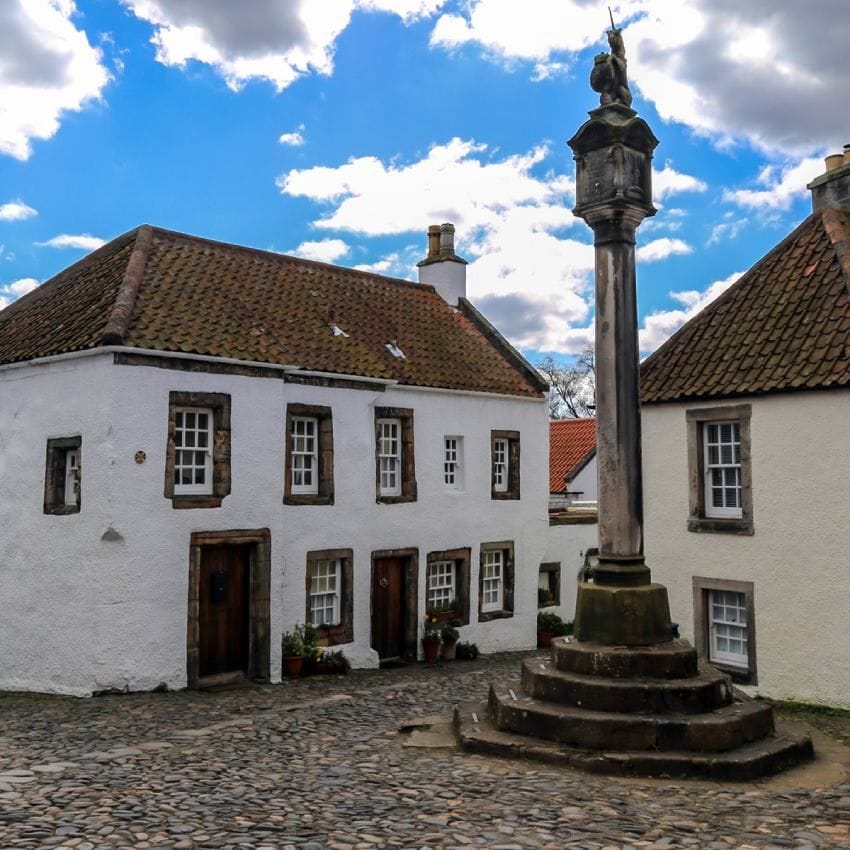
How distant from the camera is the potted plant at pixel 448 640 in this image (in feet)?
59.2

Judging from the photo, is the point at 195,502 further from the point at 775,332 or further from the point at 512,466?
the point at 775,332

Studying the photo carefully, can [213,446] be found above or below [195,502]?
above

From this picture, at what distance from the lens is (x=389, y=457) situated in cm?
1753

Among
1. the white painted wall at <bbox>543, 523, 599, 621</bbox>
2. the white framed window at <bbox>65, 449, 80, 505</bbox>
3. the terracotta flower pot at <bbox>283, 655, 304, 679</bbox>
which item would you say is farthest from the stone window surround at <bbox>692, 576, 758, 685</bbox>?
the white framed window at <bbox>65, 449, 80, 505</bbox>

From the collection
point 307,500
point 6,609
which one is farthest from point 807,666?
point 6,609

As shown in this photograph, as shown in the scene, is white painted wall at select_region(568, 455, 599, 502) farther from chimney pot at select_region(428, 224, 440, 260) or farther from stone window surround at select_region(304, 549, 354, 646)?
stone window surround at select_region(304, 549, 354, 646)

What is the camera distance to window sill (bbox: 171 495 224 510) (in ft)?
44.8

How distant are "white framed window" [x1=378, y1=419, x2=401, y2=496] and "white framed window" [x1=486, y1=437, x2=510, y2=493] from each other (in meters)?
3.04

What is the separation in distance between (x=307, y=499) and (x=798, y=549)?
26.2ft

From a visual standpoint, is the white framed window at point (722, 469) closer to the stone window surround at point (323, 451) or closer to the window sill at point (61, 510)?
the stone window surround at point (323, 451)

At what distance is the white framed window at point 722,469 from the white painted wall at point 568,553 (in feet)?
24.7

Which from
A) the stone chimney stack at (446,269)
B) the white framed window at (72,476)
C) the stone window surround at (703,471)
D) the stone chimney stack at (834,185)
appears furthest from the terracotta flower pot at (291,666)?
the stone chimney stack at (834,185)

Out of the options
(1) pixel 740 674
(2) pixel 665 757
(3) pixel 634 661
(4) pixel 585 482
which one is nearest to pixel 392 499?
(1) pixel 740 674

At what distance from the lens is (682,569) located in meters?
14.3
